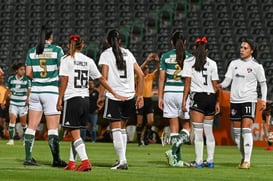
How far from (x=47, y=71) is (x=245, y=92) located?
3.42 m

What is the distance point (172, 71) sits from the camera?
14.5 meters

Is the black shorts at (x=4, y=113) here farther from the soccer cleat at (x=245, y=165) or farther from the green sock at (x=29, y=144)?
the soccer cleat at (x=245, y=165)

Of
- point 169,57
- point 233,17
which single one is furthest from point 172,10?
point 169,57

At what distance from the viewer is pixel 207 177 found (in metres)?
11.5

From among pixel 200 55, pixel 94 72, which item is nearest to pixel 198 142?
pixel 200 55

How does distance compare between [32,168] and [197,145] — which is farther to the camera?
[197,145]

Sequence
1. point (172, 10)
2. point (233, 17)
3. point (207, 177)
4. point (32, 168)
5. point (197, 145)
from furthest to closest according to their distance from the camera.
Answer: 1. point (172, 10)
2. point (233, 17)
3. point (197, 145)
4. point (32, 168)
5. point (207, 177)

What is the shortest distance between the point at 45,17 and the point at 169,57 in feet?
78.6

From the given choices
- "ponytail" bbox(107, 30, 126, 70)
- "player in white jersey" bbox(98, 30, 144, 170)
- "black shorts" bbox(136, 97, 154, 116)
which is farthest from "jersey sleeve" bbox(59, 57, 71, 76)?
"black shorts" bbox(136, 97, 154, 116)

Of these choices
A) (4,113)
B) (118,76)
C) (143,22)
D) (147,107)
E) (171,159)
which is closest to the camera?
(118,76)

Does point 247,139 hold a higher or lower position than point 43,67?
lower

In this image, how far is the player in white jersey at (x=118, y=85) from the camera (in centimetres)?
1271

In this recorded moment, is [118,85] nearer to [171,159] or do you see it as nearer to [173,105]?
[173,105]

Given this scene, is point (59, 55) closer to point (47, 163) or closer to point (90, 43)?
point (47, 163)
